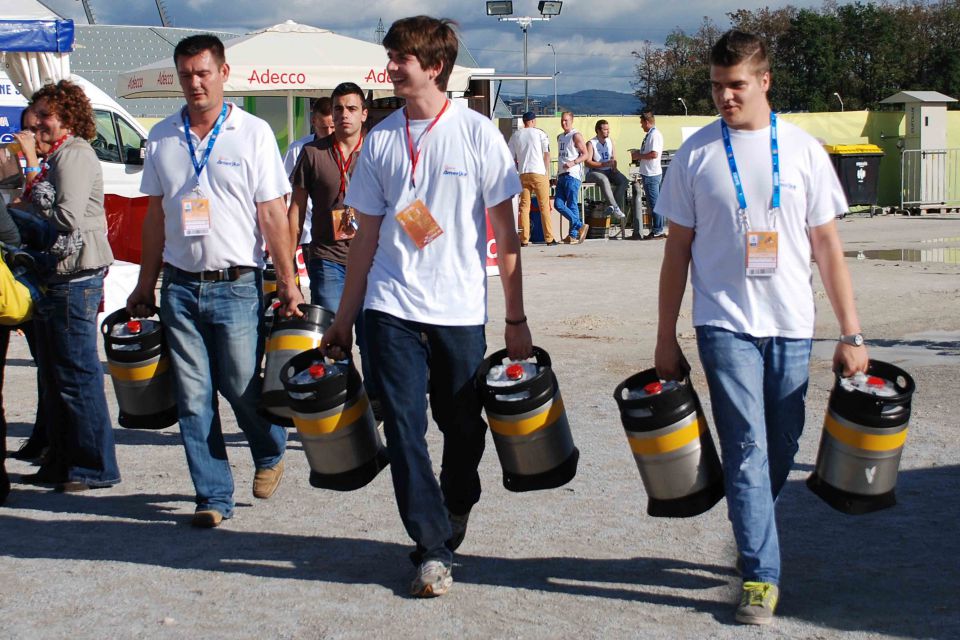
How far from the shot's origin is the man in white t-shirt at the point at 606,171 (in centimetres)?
2077

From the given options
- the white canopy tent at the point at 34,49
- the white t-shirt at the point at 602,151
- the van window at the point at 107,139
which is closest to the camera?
the white canopy tent at the point at 34,49

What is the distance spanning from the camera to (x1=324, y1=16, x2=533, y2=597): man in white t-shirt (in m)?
4.46

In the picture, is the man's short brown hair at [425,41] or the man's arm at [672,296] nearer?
the man's arm at [672,296]

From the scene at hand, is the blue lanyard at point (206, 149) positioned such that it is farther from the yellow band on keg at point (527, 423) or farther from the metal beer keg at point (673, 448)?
the metal beer keg at point (673, 448)

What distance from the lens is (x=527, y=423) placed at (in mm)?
4430

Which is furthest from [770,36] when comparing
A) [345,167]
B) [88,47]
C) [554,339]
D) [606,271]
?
[345,167]

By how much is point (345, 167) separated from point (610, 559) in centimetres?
301

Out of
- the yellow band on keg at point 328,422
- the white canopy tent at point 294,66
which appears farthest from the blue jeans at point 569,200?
the yellow band on keg at point 328,422

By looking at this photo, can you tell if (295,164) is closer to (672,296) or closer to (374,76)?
(672,296)

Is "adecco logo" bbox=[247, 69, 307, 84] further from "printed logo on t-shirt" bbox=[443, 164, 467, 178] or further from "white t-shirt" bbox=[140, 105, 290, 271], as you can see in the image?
"printed logo on t-shirt" bbox=[443, 164, 467, 178]

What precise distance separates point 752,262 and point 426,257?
45.1 inches

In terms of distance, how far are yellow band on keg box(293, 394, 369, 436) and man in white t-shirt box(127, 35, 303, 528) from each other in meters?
0.91

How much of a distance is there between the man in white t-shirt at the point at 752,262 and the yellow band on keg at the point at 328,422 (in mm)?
1299

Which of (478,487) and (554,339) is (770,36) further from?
(478,487)
